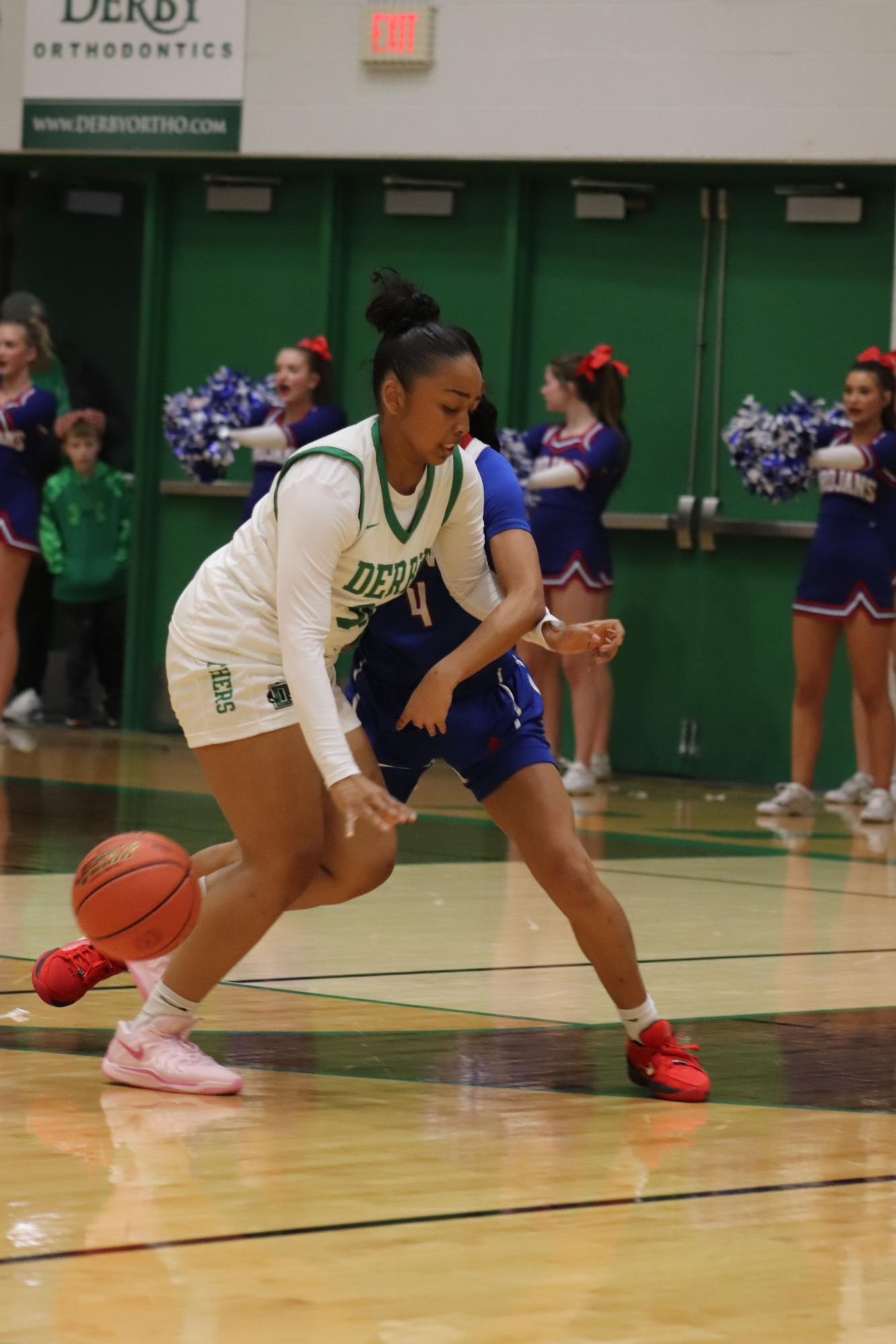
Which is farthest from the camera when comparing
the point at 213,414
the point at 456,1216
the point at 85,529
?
the point at 85,529

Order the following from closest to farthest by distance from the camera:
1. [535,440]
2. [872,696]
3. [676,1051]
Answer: [676,1051] → [872,696] → [535,440]

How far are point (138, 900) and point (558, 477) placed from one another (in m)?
7.02

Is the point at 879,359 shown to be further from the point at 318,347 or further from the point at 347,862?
the point at 347,862

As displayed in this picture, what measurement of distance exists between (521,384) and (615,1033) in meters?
8.08

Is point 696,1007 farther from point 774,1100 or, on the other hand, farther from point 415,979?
point 774,1100

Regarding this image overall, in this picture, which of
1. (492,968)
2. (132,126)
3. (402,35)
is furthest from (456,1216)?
(132,126)

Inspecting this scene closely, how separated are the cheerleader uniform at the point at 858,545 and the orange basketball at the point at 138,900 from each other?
21.6 ft

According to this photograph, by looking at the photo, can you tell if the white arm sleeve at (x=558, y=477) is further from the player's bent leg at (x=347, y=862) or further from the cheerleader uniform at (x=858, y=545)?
the player's bent leg at (x=347, y=862)

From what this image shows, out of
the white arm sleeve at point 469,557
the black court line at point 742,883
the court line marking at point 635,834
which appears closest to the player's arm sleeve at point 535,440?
the court line marking at point 635,834

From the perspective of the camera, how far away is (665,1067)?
4.40m

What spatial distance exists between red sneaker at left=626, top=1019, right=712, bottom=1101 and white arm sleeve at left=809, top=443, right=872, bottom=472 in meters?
6.31

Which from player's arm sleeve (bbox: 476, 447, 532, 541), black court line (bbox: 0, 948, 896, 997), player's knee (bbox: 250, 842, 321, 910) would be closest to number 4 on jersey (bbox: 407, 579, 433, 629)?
player's arm sleeve (bbox: 476, 447, 532, 541)

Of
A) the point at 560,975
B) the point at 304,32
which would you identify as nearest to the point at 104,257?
the point at 304,32

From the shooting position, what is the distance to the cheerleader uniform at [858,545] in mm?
10531
